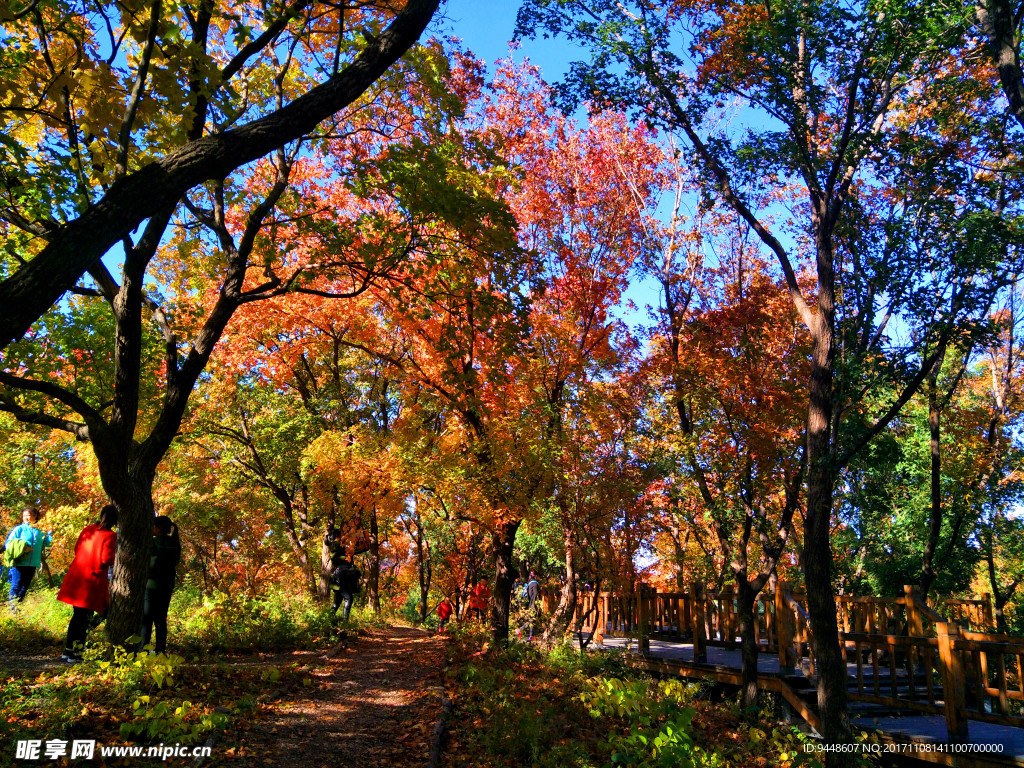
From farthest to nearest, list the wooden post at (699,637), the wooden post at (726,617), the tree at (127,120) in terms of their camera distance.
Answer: the wooden post at (726,617)
the wooden post at (699,637)
the tree at (127,120)

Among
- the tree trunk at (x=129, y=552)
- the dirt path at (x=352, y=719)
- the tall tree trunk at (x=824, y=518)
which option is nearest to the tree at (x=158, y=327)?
the tree trunk at (x=129, y=552)

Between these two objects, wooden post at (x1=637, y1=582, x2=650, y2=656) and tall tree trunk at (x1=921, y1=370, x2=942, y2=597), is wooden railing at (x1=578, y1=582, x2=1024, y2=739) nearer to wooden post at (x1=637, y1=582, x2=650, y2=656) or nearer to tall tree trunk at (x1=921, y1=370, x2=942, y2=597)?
wooden post at (x1=637, y1=582, x2=650, y2=656)

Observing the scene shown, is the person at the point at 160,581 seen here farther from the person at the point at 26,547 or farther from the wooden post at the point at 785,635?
the wooden post at the point at 785,635

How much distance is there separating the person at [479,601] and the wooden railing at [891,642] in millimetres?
3281

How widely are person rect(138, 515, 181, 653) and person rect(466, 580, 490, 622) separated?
10.5 metres

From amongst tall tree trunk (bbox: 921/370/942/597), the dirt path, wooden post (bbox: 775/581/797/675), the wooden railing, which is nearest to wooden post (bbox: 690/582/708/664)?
the wooden railing

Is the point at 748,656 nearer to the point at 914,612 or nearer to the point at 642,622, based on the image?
the point at 914,612

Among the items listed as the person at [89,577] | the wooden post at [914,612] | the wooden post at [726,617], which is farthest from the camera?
the wooden post at [726,617]

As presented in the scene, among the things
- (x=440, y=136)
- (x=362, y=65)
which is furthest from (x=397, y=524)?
(x=362, y=65)

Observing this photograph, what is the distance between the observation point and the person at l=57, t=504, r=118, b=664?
23.1 ft

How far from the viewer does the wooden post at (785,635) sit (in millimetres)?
10117

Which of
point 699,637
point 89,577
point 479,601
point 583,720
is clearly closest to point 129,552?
point 89,577

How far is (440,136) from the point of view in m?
9.07

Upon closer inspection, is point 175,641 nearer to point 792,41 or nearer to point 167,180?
point 167,180
